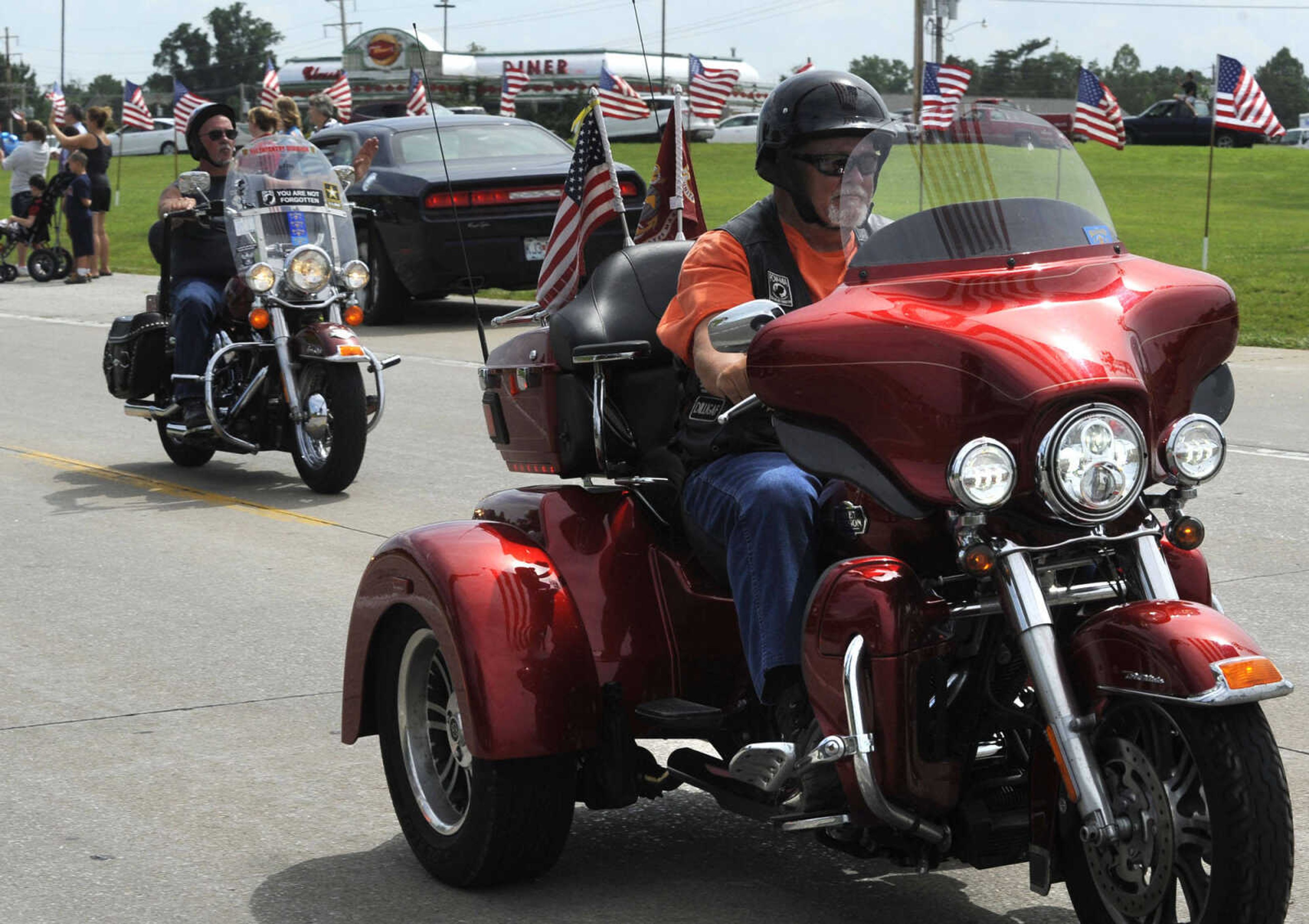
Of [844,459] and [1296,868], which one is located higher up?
[844,459]

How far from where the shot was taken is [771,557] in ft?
12.1

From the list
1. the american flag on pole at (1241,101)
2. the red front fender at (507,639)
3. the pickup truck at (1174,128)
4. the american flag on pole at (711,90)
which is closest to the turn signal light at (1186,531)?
the red front fender at (507,639)

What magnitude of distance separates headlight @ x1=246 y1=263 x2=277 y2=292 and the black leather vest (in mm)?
5711

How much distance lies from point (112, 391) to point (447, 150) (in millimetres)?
7498

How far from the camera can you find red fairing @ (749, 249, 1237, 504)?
126 inches

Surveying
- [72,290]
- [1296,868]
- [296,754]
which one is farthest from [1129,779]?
[72,290]

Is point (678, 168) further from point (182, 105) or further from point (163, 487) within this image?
point (182, 105)

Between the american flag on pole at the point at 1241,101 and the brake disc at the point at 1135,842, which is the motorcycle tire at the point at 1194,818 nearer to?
the brake disc at the point at 1135,842

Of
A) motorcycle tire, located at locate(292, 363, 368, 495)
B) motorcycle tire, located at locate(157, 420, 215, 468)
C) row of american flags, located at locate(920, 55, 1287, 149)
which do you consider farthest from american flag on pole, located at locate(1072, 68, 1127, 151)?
motorcycle tire, located at locate(157, 420, 215, 468)

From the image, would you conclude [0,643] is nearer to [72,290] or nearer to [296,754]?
[296,754]

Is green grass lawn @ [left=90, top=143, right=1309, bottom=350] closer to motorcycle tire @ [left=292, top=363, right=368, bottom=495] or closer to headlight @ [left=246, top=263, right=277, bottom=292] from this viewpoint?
motorcycle tire @ [left=292, top=363, right=368, bottom=495]

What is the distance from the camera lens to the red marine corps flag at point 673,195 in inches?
195

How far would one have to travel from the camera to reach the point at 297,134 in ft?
33.8

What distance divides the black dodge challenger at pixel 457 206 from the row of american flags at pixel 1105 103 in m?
4.26
